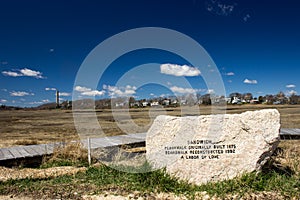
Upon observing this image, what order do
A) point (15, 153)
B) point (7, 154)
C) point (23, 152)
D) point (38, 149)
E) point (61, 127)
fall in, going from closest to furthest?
point (7, 154) < point (15, 153) < point (23, 152) < point (38, 149) < point (61, 127)

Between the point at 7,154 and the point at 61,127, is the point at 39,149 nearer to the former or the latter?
the point at 7,154

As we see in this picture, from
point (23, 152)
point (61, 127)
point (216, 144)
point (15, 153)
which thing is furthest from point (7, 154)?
point (61, 127)

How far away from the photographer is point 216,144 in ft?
19.3

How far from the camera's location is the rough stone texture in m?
5.58

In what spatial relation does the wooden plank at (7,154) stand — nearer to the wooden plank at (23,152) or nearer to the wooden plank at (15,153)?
the wooden plank at (15,153)

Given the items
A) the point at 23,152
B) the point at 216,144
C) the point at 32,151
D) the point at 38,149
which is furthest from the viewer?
the point at 38,149

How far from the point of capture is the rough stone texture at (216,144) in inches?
220

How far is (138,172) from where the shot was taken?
6.41m

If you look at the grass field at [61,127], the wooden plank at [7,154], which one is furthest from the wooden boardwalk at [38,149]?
the grass field at [61,127]

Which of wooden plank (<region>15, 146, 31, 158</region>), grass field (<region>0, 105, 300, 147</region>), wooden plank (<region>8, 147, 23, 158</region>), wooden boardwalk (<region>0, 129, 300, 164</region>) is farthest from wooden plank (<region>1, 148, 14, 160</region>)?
grass field (<region>0, 105, 300, 147</region>)

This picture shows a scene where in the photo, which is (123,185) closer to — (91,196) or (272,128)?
(91,196)

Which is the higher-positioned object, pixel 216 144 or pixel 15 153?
pixel 216 144

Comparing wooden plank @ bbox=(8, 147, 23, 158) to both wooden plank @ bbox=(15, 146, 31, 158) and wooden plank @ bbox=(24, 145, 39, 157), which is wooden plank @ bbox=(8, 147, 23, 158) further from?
wooden plank @ bbox=(24, 145, 39, 157)

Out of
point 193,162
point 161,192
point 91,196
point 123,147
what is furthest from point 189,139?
point 123,147
